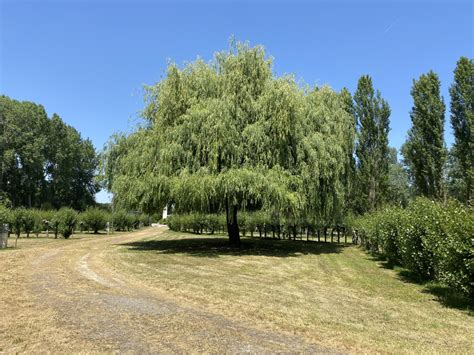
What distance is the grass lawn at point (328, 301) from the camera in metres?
5.73

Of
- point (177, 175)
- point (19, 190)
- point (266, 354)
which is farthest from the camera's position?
point (19, 190)

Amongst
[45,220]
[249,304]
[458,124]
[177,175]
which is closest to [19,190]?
[45,220]

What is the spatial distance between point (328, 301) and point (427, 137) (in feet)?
89.2

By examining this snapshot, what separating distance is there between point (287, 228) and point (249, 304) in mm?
27228

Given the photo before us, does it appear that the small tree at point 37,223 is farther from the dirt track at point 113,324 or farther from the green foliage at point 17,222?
the dirt track at point 113,324

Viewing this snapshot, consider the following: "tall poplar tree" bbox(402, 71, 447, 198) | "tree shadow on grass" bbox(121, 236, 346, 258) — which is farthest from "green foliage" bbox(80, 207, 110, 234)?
"tall poplar tree" bbox(402, 71, 447, 198)

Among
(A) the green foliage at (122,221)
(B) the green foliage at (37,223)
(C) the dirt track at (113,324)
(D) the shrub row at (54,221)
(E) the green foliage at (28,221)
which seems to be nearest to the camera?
(C) the dirt track at (113,324)

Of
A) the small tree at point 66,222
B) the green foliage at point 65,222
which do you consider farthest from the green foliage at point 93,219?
the green foliage at point 65,222

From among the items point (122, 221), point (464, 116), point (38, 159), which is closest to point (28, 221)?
point (122, 221)

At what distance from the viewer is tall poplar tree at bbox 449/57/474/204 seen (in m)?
31.2

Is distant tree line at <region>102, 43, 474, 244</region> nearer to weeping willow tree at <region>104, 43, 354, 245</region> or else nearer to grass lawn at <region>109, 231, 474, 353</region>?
weeping willow tree at <region>104, 43, 354, 245</region>

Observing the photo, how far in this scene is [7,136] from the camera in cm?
5553

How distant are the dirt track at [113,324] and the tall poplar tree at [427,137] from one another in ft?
91.6

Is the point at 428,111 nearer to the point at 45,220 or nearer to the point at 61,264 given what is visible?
the point at 61,264
